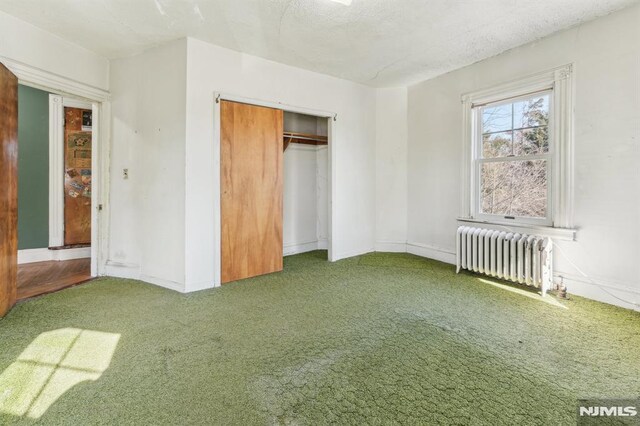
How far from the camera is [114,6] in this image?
8.83 feet

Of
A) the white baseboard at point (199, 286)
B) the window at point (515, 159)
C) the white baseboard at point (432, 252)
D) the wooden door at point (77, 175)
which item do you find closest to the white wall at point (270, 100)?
the white baseboard at point (199, 286)

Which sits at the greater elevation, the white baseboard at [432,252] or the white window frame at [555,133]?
the white window frame at [555,133]

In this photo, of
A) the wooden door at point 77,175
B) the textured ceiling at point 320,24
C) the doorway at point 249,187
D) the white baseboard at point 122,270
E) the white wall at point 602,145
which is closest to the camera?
the textured ceiling at point 320,24

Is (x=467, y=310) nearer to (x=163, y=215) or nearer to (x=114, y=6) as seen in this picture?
(x=163, y=215)

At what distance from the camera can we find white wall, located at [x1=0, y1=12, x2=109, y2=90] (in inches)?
112

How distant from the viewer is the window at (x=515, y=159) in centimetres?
347

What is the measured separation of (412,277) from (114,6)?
4080 mm

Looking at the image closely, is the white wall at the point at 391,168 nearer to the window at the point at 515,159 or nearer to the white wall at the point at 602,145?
the window at the point at 515,159

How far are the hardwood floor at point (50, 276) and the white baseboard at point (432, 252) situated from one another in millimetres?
4521

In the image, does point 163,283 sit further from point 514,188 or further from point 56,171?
point 514,188

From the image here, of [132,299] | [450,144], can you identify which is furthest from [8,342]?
[450,144]

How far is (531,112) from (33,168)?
22.2ft

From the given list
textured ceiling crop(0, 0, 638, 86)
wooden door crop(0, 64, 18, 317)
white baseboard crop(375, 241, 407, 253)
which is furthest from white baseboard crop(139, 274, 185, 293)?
white baseboard crop(375, 241, 407, 253)

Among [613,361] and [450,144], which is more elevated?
[450,144]
